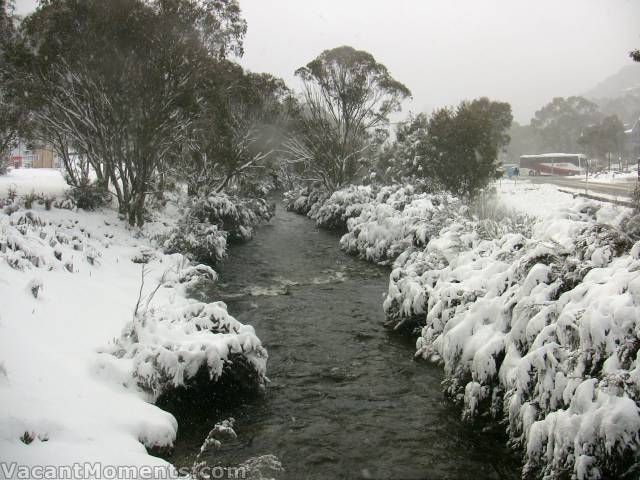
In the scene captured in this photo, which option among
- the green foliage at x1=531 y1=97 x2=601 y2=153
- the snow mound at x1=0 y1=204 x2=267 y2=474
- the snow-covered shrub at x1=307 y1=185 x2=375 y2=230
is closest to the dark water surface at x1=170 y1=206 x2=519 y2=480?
the snow mound at x1=0 y1=204 x2=267 y2=474

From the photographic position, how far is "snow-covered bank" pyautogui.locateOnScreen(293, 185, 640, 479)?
135 inches

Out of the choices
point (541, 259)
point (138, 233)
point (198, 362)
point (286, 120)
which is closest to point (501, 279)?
point (541, 259)

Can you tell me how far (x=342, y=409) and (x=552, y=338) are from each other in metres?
2.59

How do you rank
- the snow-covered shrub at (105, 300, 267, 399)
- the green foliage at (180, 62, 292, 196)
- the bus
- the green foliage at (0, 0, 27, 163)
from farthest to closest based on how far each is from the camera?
1. the bus
2. the green foliage at (180, 62, 292, 196)
3. the green foliage at (0, 0, 27, 163)
4. the snow-covered shrub at (105, 300, 267, 399)

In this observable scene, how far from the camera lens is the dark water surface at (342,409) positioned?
14.7ft

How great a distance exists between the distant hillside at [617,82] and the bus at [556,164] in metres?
98.9

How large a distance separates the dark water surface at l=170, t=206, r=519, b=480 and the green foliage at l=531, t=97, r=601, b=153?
7971cm

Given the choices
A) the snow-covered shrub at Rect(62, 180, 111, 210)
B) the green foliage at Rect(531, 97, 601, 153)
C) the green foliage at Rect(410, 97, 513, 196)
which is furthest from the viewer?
the green foliage at Rect(531, 97, 601, 153)

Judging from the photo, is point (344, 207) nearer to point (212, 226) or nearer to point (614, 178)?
point (212, 226)

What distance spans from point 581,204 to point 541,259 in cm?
308

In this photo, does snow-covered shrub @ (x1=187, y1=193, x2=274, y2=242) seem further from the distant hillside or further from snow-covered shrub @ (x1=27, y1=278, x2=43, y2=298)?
the distant hillside

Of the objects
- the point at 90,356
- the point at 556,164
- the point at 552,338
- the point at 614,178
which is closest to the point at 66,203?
the point at 90,356

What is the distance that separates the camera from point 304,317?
9.12 meters

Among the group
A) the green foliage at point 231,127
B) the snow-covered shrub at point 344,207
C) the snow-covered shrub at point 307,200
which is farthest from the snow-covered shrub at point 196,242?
the snow-covered shrub at point 307,200
